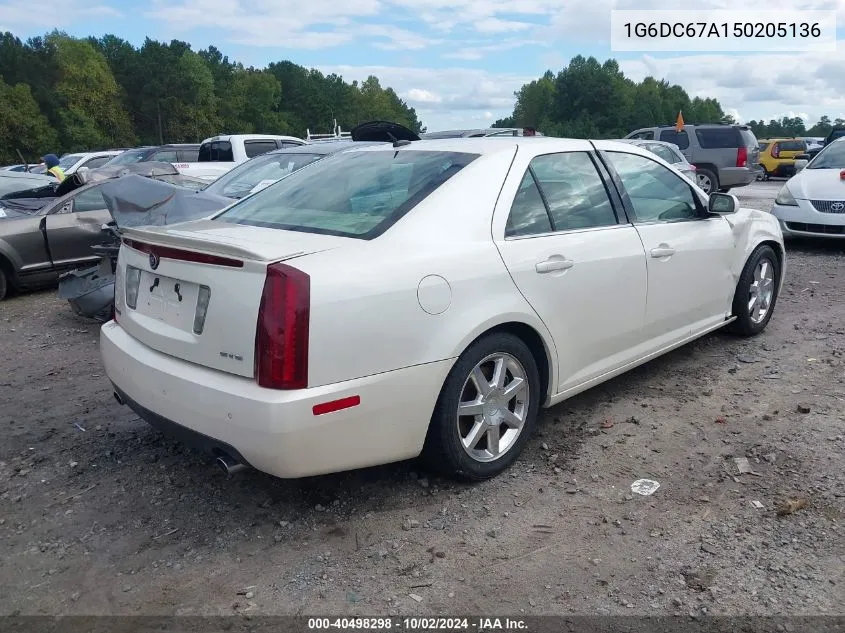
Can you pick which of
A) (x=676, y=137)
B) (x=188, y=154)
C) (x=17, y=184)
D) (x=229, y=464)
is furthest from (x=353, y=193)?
(x=676, y=137)

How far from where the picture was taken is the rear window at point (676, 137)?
18.9m

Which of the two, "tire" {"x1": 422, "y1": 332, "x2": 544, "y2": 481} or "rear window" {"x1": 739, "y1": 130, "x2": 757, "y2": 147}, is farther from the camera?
"rear window" {"x1": 739, "y1": 130, "x2": 757, "y2": 147}

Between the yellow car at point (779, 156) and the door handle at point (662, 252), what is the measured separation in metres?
24.9

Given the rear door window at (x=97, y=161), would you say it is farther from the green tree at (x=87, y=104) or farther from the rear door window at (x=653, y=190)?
the green tree at (x=87, y=104)

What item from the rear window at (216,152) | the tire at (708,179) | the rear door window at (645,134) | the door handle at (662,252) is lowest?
the door handle at (662,252)

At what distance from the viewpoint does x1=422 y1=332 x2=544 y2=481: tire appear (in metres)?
3.25

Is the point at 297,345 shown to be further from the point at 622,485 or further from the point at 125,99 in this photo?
the point at 125,99

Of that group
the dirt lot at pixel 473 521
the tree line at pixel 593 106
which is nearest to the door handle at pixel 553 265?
the dirt lot at pixel 473 521

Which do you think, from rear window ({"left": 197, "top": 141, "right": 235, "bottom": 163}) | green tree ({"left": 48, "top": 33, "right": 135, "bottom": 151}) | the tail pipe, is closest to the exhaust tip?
the tail pipe

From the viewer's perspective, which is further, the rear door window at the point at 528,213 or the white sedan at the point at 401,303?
the rear door window at the point at 528,213

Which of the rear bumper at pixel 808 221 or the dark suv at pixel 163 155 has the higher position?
the dark suv at pixel 163 155

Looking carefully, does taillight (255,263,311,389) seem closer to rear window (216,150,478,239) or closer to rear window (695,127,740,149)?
rear window (216,150,478,239)

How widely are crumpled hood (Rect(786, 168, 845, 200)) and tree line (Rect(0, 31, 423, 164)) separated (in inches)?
2424

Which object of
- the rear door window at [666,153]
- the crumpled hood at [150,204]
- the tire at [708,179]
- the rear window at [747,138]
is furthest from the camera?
the rear window at [747,138]
